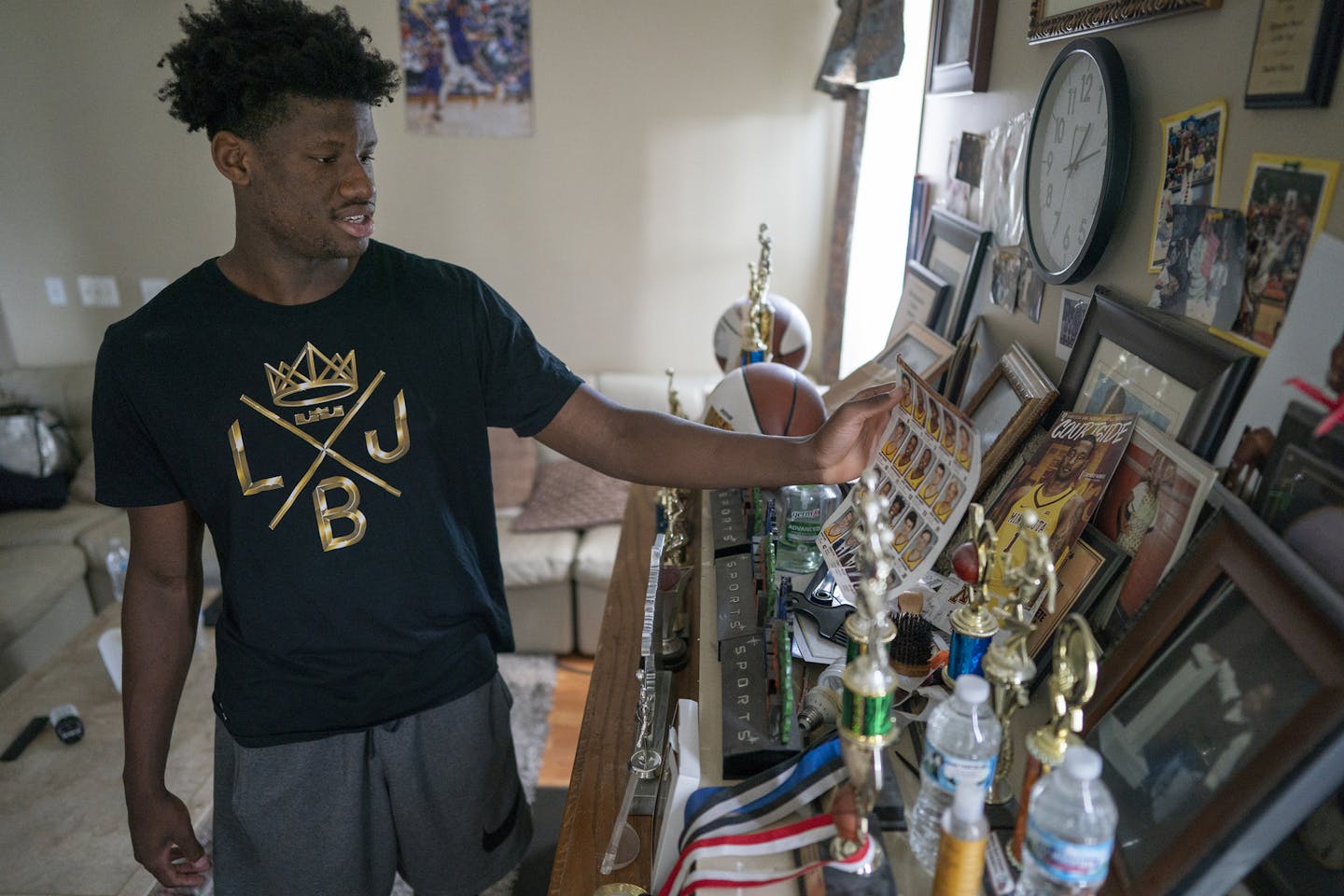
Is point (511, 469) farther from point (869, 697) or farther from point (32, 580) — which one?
point (869, 697)

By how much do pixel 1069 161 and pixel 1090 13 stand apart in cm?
17

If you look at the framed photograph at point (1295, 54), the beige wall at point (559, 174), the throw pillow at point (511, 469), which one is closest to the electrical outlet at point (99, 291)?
the beige wall at point (559, 174)

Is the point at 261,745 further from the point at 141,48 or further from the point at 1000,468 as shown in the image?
the point at 141,48

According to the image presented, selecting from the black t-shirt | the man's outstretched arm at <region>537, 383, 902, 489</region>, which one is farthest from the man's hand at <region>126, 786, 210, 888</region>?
the man's outstretched arm at <region>537, 383, 902, 489</region>

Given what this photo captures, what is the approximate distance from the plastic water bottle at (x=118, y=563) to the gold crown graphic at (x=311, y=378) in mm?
1804

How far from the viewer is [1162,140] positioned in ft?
2.87

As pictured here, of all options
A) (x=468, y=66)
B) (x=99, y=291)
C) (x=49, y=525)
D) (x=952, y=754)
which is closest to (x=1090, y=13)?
(x=952, y=754)

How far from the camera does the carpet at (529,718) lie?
89.5 inches

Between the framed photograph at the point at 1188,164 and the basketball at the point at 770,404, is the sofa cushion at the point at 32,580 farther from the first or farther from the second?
the framed photograph at the point at 1188,164

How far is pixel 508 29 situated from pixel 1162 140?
301cm

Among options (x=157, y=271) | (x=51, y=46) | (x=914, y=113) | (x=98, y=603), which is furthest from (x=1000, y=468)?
(x=51, y=46)

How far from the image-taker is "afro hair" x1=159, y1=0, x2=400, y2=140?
3.44ft

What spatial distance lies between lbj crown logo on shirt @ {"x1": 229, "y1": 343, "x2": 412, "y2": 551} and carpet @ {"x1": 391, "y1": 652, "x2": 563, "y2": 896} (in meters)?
1.26

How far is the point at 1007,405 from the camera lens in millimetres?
1140
